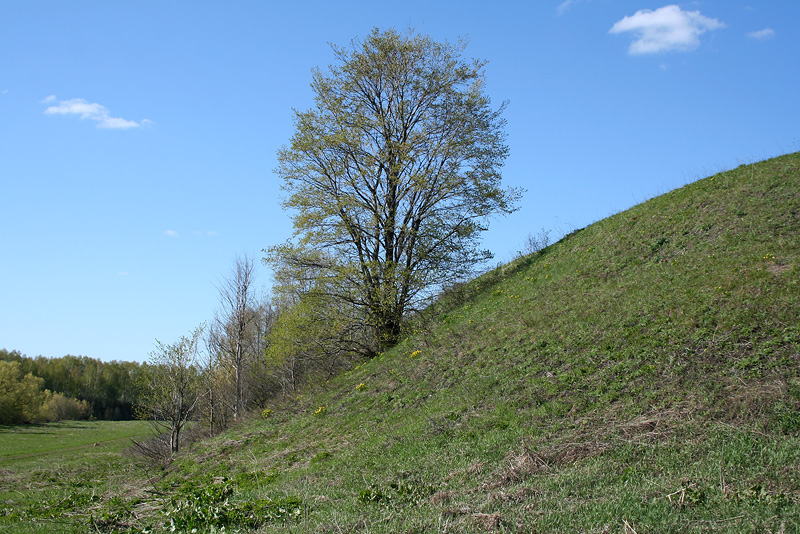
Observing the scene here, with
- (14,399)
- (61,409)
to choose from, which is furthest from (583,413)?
(61,409)

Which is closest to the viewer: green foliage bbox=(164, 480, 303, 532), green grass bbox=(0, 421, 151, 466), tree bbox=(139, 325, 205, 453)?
green foliage bbox=(164, 480, 303, 532)

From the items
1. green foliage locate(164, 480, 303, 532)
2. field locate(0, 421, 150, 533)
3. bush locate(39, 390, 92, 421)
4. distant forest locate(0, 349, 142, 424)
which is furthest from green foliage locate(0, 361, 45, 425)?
green foliage locate(164, 480, 303, 532)

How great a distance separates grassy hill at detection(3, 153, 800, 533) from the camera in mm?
5414

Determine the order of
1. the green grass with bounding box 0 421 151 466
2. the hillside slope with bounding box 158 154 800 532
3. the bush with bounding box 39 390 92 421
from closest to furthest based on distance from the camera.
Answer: the hillside slope with bounding box 158 154 800 532, the green grass with bounding box 0 421 151 466, the bush with bounding box 39 390 92 421

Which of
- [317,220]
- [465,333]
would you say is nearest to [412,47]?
[317,220]

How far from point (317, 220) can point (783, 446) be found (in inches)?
698

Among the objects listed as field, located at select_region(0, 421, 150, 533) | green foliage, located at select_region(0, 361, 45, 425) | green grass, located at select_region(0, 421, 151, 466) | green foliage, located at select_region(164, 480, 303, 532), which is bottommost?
green grass, located at select_region(0, 421, 151, 466)

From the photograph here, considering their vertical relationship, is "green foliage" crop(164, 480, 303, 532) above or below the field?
above

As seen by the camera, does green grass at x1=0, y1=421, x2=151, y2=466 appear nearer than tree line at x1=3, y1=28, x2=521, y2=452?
No

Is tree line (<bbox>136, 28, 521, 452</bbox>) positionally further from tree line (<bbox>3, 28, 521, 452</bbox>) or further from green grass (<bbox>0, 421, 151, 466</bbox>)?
green grass (<bbox>0, 421, 151, 466</bbox>)

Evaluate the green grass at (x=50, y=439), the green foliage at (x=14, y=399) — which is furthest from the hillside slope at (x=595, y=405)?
the green foliage at (x=14, y=399)

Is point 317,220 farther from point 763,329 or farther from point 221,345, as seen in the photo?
point 763,329

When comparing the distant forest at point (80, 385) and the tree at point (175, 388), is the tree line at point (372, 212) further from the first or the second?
the distant forest at point (80, 385)

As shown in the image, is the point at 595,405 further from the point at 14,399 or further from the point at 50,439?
the point at 14,399
